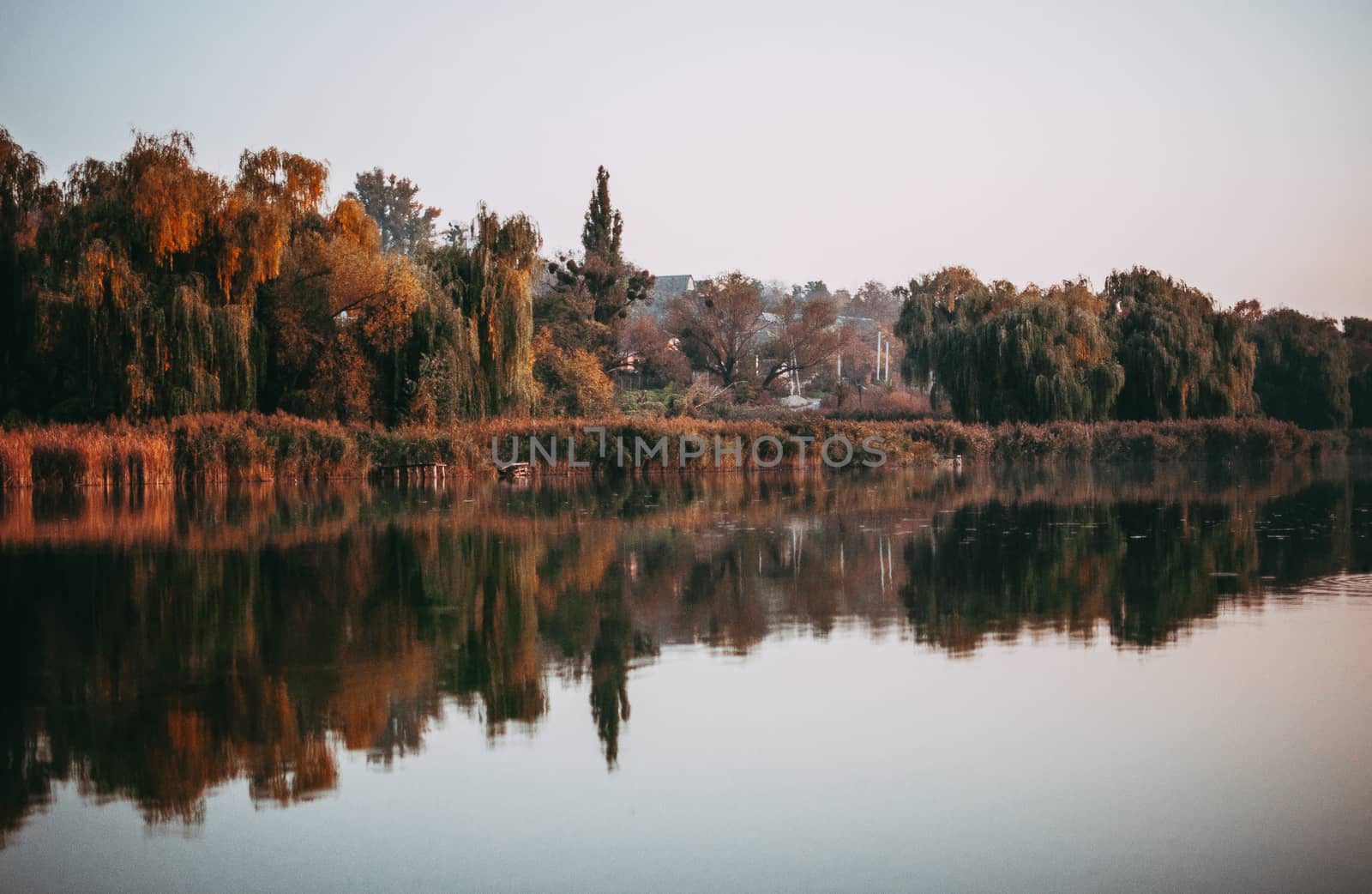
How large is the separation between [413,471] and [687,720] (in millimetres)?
27550

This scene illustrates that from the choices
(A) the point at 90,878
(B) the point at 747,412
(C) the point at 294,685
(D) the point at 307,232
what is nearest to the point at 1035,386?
(B) the point at 747,412

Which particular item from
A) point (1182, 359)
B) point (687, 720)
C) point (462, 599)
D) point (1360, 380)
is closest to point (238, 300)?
point (462, 599)

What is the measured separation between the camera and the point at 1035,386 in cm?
4428

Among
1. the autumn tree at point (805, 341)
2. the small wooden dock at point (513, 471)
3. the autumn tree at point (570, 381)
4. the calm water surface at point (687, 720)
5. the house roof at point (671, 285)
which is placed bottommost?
the calm water surface at point (687, 720)

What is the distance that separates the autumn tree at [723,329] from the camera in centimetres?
6831

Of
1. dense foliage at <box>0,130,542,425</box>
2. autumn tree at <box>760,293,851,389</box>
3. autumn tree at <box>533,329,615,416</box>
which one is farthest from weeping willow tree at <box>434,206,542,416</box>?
autumn tree at <box>760,293,851,389</box>

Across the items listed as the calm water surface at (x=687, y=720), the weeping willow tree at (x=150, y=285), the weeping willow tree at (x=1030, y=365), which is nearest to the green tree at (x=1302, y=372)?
the weeping willow tree at (x=1030, y=365)

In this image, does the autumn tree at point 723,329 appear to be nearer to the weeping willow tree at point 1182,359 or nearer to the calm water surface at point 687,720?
the weeping willow tree at point 1182,359

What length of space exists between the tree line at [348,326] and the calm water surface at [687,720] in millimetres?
16499

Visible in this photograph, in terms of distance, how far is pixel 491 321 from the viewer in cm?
3631

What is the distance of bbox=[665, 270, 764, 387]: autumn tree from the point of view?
2689 inches

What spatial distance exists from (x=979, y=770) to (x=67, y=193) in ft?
108

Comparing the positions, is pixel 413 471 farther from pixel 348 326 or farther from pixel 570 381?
pixel 570 381

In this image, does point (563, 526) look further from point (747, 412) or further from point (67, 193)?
point (747, 412)
